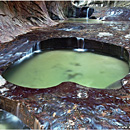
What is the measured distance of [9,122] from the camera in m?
2.60

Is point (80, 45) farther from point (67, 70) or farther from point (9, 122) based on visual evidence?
point (9, 122)

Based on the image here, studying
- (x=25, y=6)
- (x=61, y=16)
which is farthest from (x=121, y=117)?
(x=61, y=16)

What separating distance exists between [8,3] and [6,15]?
88 centimetres

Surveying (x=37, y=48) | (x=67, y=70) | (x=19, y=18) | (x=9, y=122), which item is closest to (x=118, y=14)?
(x=19, y=18)

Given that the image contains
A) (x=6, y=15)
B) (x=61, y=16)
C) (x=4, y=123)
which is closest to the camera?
(x=4, y=123)

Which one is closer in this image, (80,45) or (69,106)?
(69,106)

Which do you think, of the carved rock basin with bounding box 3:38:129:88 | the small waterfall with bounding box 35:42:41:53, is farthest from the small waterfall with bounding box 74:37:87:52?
the small waterfall with bounding box 35:42:41:53

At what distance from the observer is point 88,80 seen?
3977mm

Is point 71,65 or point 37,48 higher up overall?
point 37,48

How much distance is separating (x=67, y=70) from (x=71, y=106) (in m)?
2.27

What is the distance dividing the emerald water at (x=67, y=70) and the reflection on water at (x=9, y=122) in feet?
3.48

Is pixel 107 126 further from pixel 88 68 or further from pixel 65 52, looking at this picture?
pixel 65 52

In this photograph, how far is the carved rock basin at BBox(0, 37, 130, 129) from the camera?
6.78 feet

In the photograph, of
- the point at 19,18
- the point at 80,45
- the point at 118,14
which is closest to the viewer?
the point at 80,45
